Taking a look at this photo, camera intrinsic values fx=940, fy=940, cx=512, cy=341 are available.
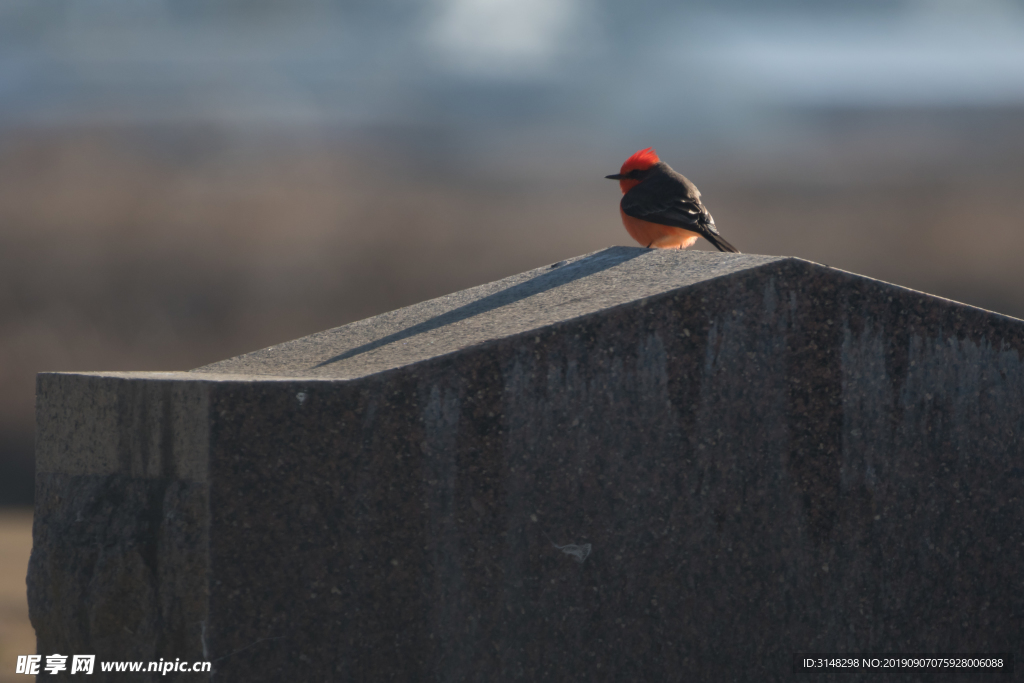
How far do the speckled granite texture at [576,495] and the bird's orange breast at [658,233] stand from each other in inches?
61.1

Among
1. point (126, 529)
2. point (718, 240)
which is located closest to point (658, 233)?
point (718, 240)

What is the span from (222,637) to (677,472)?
142 cm

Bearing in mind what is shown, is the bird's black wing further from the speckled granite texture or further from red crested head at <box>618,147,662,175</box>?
the speckled granite texture

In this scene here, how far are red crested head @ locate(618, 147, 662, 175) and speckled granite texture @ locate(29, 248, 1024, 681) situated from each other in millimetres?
1910

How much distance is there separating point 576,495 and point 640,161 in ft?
8.83

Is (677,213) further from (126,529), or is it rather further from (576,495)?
(126,529)

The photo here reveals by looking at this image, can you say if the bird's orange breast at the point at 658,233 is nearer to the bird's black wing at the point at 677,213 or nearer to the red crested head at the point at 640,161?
the bird's black wing at the point at 677,213

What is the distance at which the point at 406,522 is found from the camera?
8.98 ft

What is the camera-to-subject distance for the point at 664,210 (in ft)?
15.5

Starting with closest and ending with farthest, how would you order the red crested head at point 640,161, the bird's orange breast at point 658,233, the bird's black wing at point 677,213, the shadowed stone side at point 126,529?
the shadowed stone side at point 126,529 < the bird's black wing at point 677,213 < the bird's orange breast at point 658,233 < the red crested head at point 640,161

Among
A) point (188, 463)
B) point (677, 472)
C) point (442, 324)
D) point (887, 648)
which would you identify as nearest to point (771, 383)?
point (677, 472)

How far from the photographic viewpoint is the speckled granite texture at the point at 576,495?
2.66 m

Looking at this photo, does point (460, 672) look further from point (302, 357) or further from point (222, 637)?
point (302, 357)

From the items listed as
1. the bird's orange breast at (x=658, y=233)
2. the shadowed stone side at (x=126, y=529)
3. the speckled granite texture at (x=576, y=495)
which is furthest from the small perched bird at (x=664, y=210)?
the shadowed stone side at (x=126, y=529)
